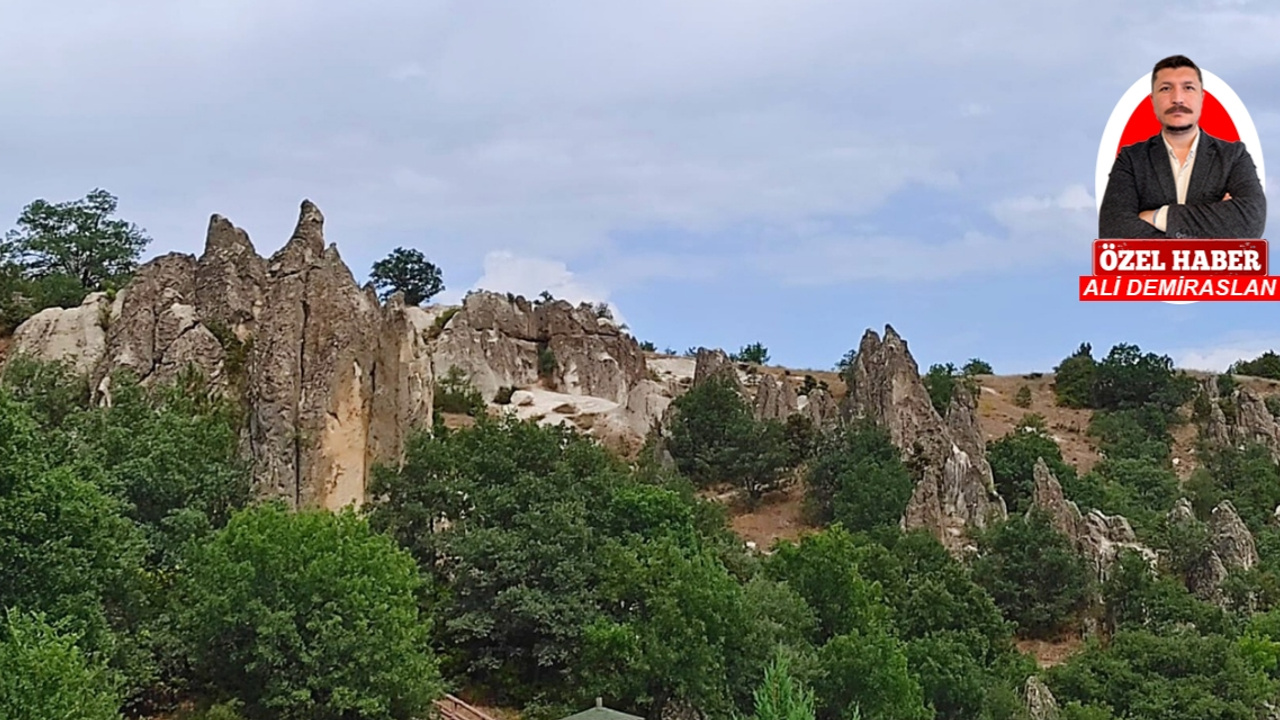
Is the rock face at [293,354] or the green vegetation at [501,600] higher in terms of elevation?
the rock face at [293,354]

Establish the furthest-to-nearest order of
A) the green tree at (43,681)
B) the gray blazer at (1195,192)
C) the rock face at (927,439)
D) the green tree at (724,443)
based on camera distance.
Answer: the green tree at (724,443) → the rock face at (927,439) → the green tree at (43,681) → the gray blazer at (1195,192)

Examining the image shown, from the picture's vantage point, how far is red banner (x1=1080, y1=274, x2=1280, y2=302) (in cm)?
1210

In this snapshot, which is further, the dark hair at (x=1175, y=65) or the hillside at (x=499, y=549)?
the hillside at (x=499, y=549)

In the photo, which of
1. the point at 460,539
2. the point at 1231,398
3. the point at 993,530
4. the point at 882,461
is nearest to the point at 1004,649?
the point at 993,530

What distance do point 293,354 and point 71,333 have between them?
580 inches

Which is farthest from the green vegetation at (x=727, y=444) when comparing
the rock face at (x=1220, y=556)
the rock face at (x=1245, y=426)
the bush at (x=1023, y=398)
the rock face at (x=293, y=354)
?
the bush at (x=1023, y=398)

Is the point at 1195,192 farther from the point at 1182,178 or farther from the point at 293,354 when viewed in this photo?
the point at 293,354

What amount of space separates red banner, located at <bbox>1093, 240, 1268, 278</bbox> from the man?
0.31 feet

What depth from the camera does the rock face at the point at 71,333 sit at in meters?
42.9

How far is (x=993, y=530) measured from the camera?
46.1 m

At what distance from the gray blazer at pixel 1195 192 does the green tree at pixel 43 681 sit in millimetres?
14739

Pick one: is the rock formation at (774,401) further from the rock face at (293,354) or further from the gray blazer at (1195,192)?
the gray blazer at (1195,192)

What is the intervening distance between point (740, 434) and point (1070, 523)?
49.3 ft

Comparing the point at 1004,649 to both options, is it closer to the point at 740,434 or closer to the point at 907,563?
the point at 907,563
